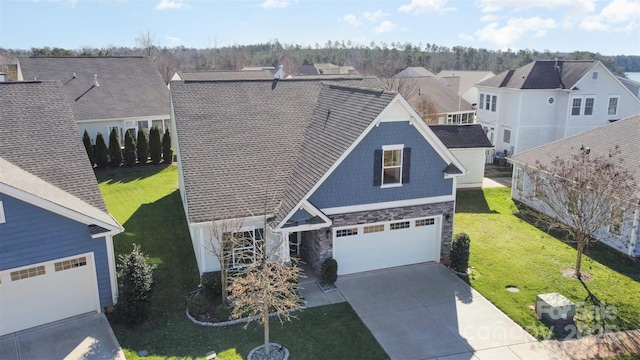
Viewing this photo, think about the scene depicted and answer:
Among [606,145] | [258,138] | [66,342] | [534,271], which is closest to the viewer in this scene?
[66,342]

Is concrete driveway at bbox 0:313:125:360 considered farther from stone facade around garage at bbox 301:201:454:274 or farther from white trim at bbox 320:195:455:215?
white trim at bbox 320:195:455:215

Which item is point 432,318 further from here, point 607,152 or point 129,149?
point 129,149

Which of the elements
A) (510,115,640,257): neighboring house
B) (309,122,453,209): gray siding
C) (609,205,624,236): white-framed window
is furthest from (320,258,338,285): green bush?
(510,115,640,257): neighboring house

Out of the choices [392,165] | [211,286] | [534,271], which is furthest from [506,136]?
[211,286]

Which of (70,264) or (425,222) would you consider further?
(425,222)

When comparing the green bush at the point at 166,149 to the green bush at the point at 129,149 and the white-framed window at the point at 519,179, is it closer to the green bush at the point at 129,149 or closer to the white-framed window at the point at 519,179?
the green bush at the point at 129,149
